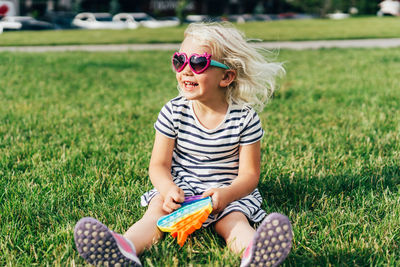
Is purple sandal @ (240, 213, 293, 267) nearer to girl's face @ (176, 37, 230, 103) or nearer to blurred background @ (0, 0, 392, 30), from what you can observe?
girl's face @ (176, 37, 230, 103)

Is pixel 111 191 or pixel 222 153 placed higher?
pixel 222 153

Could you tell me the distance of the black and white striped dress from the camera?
229cm

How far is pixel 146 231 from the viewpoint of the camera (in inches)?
78.7

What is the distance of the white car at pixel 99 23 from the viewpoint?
3066 cm

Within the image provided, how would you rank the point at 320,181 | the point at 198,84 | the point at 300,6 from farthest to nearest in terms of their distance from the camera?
the point at 300,6 < the point at 320,181 < the point at 198,84

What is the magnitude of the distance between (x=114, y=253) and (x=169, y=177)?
2.14 ft

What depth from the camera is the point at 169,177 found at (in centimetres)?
229

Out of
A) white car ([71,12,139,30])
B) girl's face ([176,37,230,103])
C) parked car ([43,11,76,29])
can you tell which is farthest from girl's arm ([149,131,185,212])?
parked car ([43,11,76,29])

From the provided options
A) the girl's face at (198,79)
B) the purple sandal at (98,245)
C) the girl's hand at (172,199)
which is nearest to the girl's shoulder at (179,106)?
the girl's face at (198,79)

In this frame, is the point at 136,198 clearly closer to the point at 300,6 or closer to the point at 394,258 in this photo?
the point at 394,258

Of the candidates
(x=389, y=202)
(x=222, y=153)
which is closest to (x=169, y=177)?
(x=222, y=153)

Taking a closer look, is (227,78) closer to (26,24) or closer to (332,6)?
(26,24)

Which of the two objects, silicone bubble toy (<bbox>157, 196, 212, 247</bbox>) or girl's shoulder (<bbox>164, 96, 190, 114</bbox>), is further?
girl's shoulder (<bbox>164, 96, 190, 114</bbox>)

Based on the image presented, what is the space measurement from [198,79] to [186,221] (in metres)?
0.71
